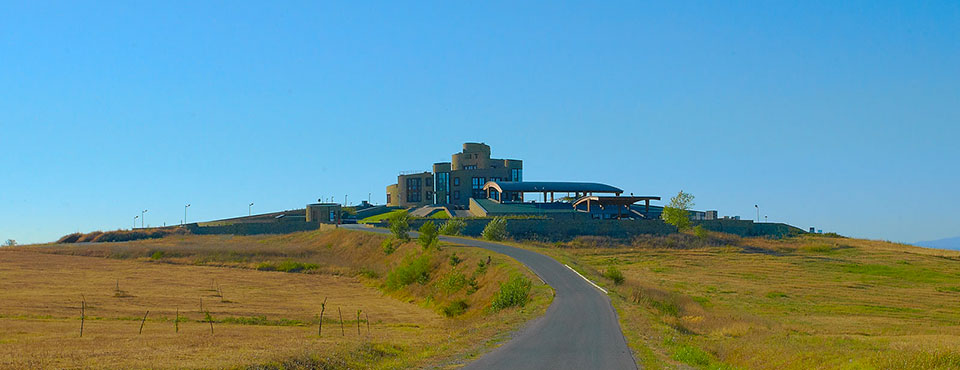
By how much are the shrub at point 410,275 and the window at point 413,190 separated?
8619 centimetres

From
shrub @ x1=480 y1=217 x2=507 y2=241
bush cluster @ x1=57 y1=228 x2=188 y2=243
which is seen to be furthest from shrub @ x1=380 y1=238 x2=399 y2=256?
bush cluster @ x1=57 y1=228 x2=188 y2=243

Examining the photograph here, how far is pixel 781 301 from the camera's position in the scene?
4366 cm

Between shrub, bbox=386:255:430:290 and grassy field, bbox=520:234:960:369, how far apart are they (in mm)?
10386

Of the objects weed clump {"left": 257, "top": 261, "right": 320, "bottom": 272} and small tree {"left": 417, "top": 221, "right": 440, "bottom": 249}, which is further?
weed clump {"left": 257, "top": 261, "right": 320, "bottom": 272}

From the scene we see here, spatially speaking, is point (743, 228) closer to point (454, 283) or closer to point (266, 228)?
point (454, 283)

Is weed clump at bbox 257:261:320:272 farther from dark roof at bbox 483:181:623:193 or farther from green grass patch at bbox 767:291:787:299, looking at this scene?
dark roof at bbox 483:181:623:193

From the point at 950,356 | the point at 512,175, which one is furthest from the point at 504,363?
the point at 512,175

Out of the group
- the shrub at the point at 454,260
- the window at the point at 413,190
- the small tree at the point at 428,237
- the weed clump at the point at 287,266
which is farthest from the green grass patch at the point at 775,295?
the window at the point at 413,190

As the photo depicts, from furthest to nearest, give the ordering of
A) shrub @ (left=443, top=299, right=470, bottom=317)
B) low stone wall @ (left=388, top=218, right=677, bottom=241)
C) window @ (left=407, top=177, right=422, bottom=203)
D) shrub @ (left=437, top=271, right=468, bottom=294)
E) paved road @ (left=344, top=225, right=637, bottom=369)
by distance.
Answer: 1. window @ (left=407, top=177, right=422, bottom=203)
2. low stone wall @ (left=388, top=218, right=677, bottom=241)
3. shrub @ (left=437, top=271, right=468, bottom=294)
4. shrub @ (left=443, top=299, right=470, bottom=317)
5. paved road @ (left=344, top=225, right=637, bottom=369)

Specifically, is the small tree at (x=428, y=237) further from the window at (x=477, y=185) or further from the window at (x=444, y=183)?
the window at (x=444, y=183)

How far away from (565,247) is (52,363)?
63309 millimetres

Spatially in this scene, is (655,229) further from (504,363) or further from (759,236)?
(504,363)

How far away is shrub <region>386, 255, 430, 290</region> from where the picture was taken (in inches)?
2079

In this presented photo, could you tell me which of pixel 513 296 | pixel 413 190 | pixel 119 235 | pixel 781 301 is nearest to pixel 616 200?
pixel 413 190
